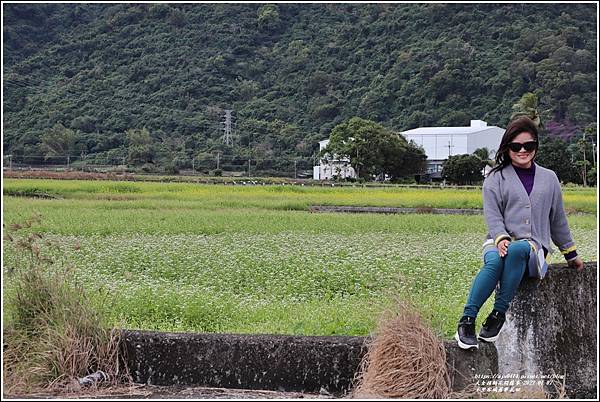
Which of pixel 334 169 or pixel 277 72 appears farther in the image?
pixel 277 72

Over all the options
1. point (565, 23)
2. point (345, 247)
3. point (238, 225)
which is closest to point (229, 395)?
point (345, 247)

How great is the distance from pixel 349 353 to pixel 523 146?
136 cm

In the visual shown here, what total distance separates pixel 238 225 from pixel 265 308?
350 inches

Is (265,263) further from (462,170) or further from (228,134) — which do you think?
(228,134)

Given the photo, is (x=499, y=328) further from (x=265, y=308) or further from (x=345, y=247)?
(x=345, y=247)

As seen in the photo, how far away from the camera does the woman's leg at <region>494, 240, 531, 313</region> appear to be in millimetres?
3249

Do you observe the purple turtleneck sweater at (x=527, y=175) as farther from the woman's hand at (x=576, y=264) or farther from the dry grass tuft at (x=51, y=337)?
the dry grass tuft at (x=51, y=337)

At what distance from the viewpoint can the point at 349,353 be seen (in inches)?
145

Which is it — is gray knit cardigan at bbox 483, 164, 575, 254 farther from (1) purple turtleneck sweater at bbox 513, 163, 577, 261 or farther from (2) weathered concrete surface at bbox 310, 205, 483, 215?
(2) weathered concrete surface at bbox 310, 205, 483, 215

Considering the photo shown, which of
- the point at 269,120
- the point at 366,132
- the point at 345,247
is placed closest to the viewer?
the point at 345,247

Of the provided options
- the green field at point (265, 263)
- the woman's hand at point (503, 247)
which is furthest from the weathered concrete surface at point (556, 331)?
the green field at point (265, 263)

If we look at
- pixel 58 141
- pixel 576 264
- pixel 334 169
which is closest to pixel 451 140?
pixel 334 169

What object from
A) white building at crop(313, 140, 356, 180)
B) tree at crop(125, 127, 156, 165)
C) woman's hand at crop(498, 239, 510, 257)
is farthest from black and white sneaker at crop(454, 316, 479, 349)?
tree at crop(125, 127, 156, 165)

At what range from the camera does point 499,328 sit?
3.41 metres
